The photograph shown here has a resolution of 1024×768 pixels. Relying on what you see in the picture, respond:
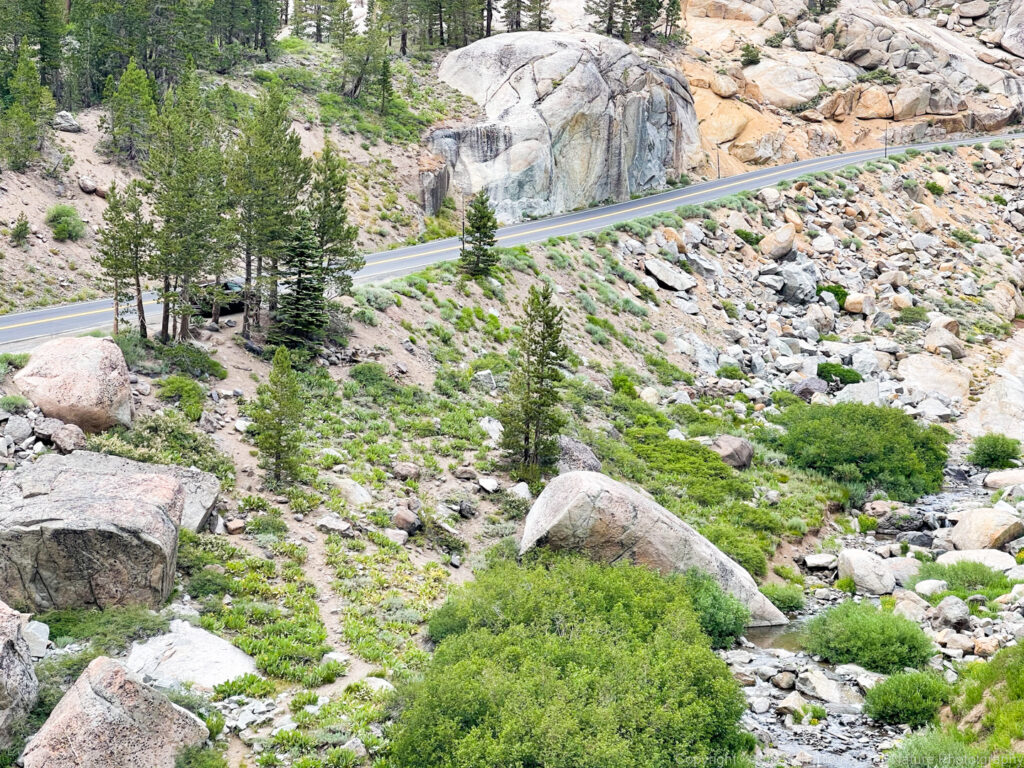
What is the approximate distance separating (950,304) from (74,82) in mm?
63660

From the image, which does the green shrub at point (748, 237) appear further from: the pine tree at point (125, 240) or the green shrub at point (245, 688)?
the green shrub at point (245, 688)

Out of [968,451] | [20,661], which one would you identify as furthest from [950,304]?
A: [20,661]

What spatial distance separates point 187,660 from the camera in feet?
48.8

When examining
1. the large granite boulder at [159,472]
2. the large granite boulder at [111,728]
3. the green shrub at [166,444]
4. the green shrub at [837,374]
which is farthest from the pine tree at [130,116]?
the green shrub at [837,374]

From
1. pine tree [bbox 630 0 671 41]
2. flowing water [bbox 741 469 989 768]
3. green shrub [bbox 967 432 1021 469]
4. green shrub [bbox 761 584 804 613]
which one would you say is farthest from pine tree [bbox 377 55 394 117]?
flowing water [bbox 741 469 989 768]

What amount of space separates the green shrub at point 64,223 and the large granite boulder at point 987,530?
44433mm

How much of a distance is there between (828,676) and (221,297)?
24841 millimetres

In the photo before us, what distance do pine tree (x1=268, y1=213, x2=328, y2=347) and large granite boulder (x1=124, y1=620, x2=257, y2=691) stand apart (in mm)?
15973

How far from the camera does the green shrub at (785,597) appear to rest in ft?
76.6

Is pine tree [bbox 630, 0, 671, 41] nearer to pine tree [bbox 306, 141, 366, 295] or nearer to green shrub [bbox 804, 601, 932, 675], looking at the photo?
pine tree [bbox 306, 141, 366, 295]

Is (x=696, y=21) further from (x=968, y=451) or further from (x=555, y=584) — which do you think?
A: (x=555, y=584)

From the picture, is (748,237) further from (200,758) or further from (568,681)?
(200,758)

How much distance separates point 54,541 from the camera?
50.6 feet

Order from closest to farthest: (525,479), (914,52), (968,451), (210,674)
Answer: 1. (210,674)
2. (525,479)
3. (968,451)
4. (914,52)
